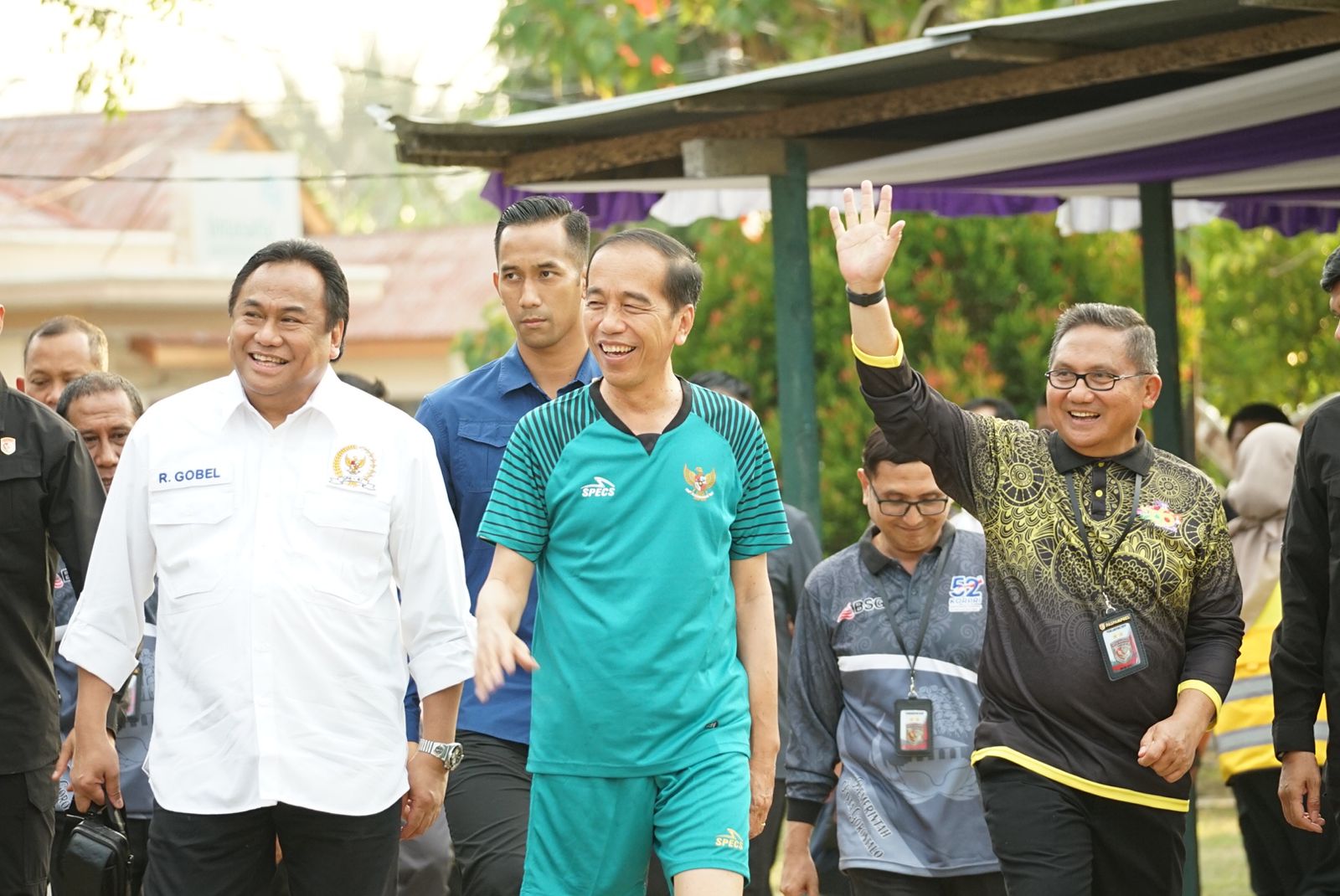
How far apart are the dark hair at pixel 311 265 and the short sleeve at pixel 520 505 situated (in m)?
0.67

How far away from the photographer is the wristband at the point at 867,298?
527cm

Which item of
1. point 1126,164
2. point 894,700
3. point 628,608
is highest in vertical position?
point 1126,164

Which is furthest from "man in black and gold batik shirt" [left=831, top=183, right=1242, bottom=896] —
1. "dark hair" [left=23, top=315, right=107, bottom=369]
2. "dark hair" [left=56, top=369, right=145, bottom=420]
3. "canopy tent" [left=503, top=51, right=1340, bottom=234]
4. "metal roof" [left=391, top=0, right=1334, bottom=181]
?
"dark hair" [left=23, top=315, right=107, bottom=369]

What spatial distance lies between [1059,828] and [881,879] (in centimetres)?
117

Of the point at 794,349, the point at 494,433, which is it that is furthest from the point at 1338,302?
the point at 794,349

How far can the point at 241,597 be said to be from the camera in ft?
16.3

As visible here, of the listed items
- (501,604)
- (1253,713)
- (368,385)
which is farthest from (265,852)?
(1253,713)

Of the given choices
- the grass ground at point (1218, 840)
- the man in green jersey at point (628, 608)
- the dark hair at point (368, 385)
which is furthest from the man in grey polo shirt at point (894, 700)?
the grass ground at point (1218, 840)

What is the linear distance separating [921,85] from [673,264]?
3668 mm

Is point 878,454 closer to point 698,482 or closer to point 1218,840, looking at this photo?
point 698,482

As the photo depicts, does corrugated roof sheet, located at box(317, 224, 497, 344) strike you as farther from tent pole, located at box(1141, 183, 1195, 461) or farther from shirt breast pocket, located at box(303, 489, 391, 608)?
shirt breast pocket, located at box(303, 489, 391, 608)

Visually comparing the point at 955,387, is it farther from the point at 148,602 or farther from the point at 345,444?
the point at 345,444

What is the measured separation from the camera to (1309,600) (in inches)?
234

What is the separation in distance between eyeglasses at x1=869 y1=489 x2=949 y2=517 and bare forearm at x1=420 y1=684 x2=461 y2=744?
1.96 meters
